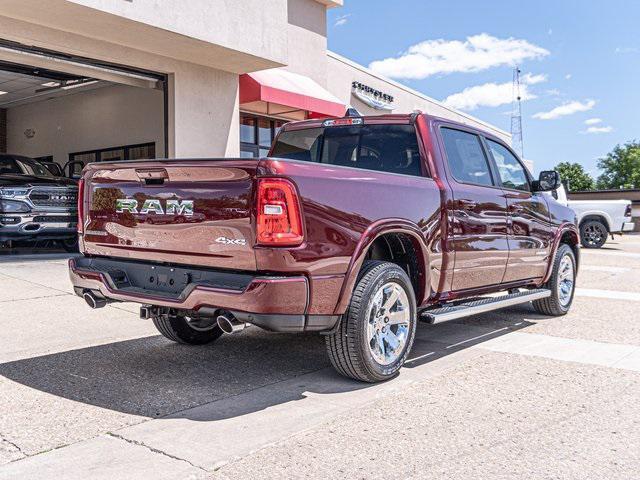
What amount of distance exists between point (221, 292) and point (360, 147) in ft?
7.62

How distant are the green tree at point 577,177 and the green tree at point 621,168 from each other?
4.54 metres

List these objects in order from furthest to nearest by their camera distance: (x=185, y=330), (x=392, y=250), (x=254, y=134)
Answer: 1. (x=254, y=134)
2. (x=185, y=330)
3. (x=392, y=250)

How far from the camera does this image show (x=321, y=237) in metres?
4.01

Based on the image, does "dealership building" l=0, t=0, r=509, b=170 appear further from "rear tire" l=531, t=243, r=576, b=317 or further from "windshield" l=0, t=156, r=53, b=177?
"rear tire" l=531, t=243, r=576, b=317

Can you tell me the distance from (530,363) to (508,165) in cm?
222

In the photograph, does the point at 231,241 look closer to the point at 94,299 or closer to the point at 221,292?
the point at 221,292

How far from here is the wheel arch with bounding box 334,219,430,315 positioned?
4.23 metres

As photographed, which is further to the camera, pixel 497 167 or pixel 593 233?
pixel 593 233

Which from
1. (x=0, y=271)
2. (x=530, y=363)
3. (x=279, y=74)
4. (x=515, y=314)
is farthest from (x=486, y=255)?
(x=279, y=74)

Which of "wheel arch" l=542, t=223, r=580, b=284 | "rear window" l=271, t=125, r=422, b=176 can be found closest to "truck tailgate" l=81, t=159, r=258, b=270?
"rear window" l=271, t=125, r=422, b=176

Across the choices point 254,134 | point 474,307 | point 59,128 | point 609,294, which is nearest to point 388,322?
point 474,307

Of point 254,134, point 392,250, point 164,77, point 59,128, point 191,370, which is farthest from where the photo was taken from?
point 59,128

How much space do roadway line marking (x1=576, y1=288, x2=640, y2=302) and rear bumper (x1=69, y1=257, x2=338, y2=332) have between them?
645cm

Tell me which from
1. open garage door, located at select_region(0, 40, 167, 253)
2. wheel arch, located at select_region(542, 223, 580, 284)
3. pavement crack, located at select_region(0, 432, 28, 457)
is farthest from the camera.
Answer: open garage door, located at select_region(0, 40, 167, 253)
